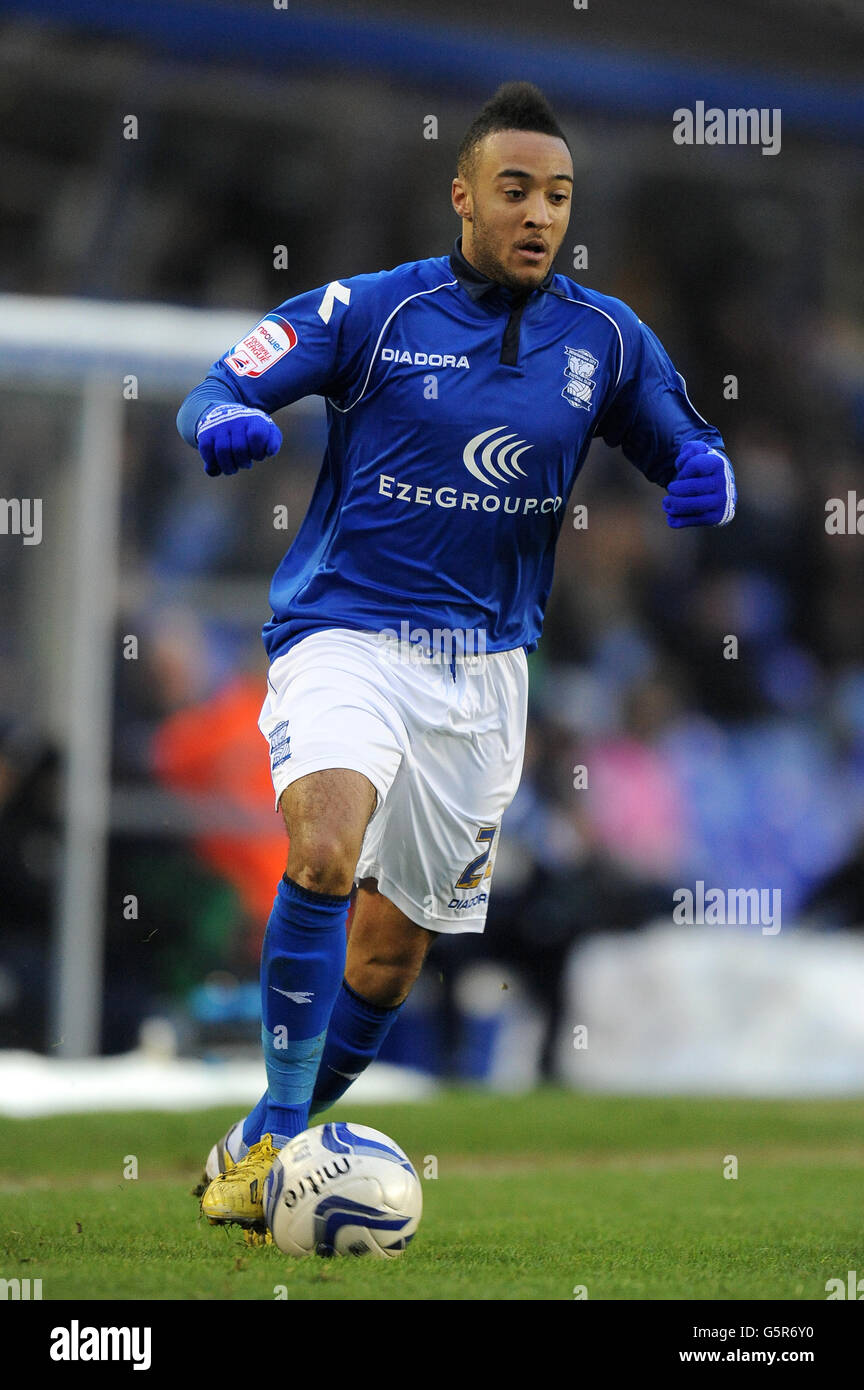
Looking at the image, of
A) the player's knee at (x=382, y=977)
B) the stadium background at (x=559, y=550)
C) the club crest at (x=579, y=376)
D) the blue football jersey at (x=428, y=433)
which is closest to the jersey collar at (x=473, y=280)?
the blue football jersey at (x=428, y=433)

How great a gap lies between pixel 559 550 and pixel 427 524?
777 centimetres

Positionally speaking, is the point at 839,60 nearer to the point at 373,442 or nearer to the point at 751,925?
the point at 751,925

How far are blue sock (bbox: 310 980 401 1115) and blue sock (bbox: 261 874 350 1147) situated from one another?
1.64 feet

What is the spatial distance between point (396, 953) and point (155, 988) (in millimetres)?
4684

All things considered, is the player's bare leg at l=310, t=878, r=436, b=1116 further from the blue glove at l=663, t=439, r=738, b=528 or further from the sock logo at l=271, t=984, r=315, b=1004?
the blue glove at l=663, t=439, r=738, b=528

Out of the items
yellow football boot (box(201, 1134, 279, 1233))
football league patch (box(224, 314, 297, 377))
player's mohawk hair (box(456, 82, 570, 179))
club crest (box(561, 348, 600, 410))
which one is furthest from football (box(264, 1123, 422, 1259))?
player's mohawk hair (box(456, 82, 570, 179))

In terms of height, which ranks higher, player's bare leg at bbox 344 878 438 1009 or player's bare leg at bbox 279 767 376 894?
player's bare leg at bbox 279 767 376 894

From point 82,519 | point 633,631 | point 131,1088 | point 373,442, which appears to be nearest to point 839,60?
point 633,631

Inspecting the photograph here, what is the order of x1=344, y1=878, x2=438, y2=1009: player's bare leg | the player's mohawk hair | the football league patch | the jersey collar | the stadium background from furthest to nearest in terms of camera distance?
the stadium background, x1=344, y1=878, x2=438, y2=1009: player's bare leg, the jersey collar, the player's mohawk hair, the football league patch

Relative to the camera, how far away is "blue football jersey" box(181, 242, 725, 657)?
479cm

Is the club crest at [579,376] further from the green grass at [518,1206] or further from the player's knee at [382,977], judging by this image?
the green grass at [518,1206]

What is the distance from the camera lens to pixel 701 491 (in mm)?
4738

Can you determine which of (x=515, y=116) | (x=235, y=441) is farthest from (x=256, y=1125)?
(x=515, y=116)

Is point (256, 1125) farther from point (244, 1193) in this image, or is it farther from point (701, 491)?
point (701, 491)
